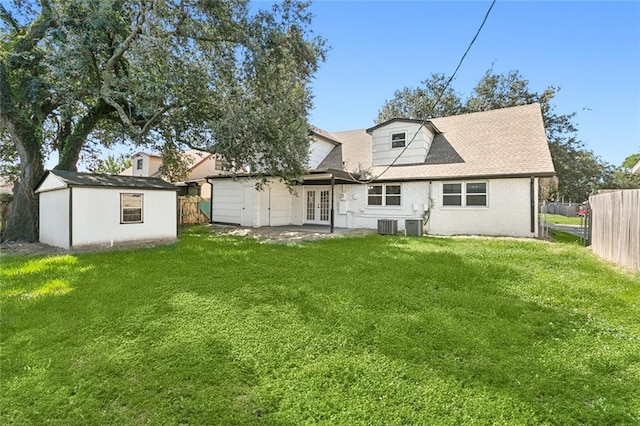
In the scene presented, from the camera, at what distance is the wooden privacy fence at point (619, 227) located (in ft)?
22.5

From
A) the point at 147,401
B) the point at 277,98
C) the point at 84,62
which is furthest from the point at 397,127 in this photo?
the point at 147,401

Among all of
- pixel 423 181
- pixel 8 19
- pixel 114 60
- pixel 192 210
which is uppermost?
pixel 8 19

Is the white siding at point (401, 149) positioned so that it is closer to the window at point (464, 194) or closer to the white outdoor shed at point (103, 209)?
the window at point (464, 194)

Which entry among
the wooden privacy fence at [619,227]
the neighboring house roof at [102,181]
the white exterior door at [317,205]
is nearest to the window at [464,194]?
the wooden privacy fence at [619,227]

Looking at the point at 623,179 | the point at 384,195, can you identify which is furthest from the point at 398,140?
the point at 623,179

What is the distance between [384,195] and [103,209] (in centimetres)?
1095

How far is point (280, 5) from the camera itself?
36.6 feet

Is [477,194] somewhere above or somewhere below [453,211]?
above

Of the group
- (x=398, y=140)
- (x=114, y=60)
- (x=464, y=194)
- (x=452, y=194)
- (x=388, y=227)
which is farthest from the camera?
Result: (x=398, y=140)

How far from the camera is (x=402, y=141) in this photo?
604 inches

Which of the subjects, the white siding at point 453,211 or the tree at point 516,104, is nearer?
the white siding at point 453,211

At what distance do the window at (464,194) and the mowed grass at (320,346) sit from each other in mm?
6170

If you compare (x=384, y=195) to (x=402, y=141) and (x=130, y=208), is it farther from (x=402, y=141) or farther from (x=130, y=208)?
(x=130, y=208)

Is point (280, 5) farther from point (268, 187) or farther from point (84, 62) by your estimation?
point (268, 187)
